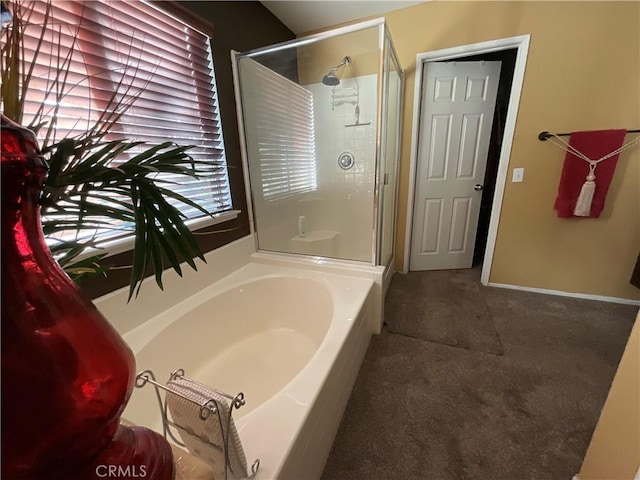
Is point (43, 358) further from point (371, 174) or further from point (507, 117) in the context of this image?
point (507, 117)

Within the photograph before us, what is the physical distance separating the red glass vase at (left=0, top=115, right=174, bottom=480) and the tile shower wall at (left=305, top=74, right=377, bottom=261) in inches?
64.0

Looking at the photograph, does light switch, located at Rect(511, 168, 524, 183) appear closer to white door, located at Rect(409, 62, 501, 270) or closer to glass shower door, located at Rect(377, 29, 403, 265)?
white door, located at Rect(409, 62, 501, 270)

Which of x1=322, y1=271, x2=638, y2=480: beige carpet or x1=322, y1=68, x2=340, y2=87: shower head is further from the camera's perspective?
x1=322, y1=68, x2=340, y2=87: shower head

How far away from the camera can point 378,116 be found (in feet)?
5.64

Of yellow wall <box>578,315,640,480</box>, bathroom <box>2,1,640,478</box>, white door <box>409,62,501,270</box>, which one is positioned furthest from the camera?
white door <box>409,62,501,270</box>

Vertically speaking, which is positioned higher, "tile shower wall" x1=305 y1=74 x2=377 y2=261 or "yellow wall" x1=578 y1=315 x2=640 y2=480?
"tile shower wall" x1=305 y1=74 x2=377 y2=261

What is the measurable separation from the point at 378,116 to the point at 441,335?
1.51 m

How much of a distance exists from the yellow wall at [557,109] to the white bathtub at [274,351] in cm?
154

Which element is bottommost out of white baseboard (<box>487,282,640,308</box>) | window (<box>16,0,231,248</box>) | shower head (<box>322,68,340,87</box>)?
white baseboard (<box>487,282,640,308</box>)

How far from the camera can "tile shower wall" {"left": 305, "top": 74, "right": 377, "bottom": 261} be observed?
6.54 ft

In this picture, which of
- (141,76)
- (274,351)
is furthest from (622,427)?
(141,76)

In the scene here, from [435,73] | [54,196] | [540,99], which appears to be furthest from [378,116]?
[54,196]

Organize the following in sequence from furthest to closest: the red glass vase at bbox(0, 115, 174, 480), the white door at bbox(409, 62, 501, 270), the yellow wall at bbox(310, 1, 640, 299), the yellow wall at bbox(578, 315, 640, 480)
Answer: the white door at bbox(409, 62, 501, 270) < the yellow wall at bbox(310, 1, 640, 299) < the yellow wall at bbox(578, 315, 640, 480) < the red glass vase at bbox(0, 115, 174, 480)


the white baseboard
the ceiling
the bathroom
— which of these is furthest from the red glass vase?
the white baseboard
